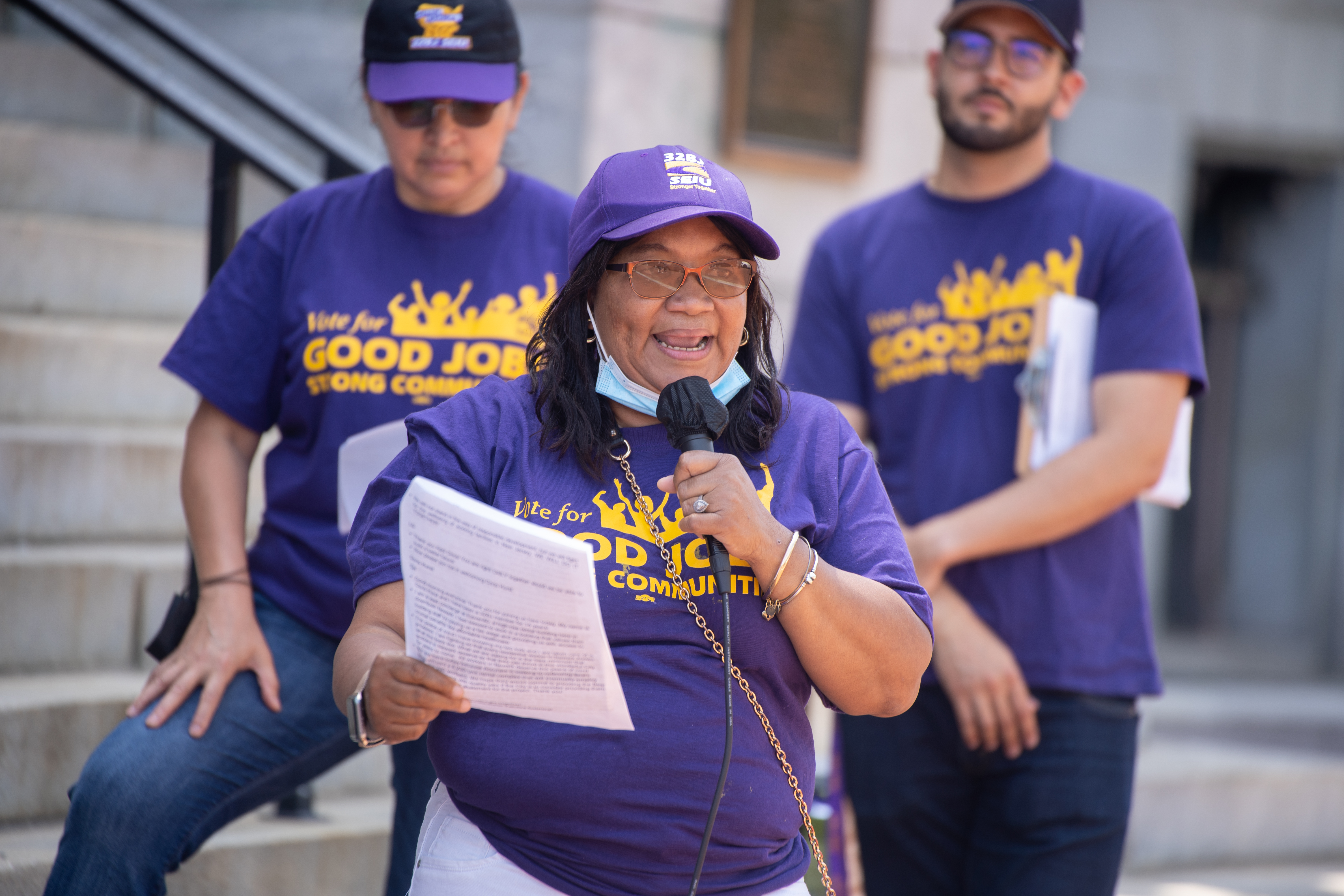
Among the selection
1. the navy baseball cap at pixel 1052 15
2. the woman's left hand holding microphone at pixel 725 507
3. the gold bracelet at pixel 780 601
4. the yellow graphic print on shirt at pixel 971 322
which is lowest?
the gold bracelet at pixel 780 601

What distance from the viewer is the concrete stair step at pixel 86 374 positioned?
4809mm

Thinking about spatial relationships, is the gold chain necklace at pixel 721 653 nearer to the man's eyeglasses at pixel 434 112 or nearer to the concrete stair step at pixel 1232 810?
the man's eyeglasses at pixel 434 112

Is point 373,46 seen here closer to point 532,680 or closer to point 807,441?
point 807,441

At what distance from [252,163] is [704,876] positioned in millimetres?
2815

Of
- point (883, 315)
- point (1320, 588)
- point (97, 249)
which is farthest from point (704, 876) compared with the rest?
point (1320, 588)

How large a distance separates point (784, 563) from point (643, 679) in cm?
30

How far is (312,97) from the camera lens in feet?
20.5

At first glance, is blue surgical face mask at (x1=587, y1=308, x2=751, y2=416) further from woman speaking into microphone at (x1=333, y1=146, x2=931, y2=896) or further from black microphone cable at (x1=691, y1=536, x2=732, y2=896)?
black microphone cable at (x1=691, y1=536, x2=732, y2=896)

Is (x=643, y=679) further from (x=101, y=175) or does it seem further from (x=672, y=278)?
(x=101, y=175)

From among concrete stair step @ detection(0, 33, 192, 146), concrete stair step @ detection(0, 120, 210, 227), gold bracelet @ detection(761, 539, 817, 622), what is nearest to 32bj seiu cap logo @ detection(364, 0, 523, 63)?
gold bracelet @ detection(761, 539, 817, 622)

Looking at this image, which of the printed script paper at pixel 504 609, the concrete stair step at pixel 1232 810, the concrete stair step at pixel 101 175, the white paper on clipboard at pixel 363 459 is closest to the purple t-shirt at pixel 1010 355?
the white paper on clipboard at pixel 363 459

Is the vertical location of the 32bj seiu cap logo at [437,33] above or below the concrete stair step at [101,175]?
above

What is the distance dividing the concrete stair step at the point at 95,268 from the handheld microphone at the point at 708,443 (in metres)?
3.20

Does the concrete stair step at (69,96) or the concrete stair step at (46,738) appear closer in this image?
the concrete stair step at (46,738)
